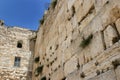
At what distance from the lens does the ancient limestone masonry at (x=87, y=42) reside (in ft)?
12.3

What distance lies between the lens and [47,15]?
10.1m

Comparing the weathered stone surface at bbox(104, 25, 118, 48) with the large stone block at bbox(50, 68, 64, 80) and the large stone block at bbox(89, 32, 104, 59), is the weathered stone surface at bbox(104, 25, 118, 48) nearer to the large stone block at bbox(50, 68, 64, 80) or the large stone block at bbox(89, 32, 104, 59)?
the large stone block at bbox(89, 32, 104, 59)

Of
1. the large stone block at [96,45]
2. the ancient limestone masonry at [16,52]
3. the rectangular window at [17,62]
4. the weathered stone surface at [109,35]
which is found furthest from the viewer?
the rectangular window at [17,62]

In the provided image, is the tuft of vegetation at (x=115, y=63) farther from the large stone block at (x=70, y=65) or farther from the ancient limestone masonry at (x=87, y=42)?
the large stone block at (x=70, y=65)

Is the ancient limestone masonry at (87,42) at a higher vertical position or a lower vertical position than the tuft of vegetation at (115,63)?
higher

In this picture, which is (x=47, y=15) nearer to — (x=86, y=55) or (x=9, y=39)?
(x=9, y=39)

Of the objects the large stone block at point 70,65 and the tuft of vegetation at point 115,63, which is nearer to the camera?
the tuft of vegetation at point 115,63

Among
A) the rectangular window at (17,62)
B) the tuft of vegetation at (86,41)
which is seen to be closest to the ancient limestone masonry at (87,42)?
the tuft of vegetation at (86,41)

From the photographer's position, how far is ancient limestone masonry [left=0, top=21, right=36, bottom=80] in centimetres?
1087

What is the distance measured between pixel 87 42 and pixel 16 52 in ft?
25.6

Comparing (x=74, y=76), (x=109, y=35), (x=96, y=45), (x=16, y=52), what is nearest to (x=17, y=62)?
(x=16, y=52)

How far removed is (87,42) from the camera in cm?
467

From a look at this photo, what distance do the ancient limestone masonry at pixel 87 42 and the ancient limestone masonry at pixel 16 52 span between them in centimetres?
414

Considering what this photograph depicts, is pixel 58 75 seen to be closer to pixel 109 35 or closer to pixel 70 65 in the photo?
pixel 70 65
